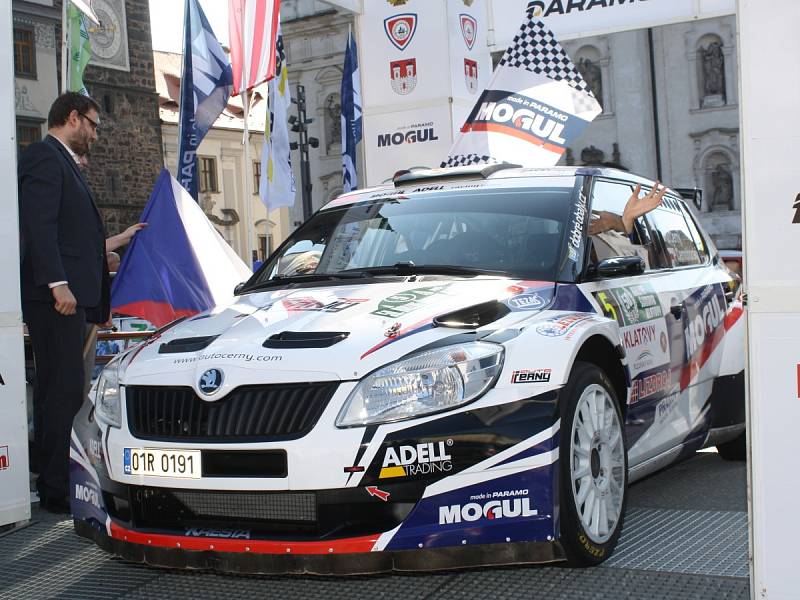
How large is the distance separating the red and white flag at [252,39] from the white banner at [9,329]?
5200mm

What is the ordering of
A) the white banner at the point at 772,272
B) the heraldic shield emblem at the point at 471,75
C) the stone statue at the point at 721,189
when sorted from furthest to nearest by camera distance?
the stone statue at the point at 721,189 → the heraldic shield emblem at the point at 471,75 → the white banner at the point at 772,272

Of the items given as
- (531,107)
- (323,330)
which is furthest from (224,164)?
(323,330)

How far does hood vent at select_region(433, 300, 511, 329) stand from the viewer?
161 inches

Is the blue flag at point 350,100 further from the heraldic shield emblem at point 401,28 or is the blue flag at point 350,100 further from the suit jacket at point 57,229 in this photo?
the suit jacket at point 57,229

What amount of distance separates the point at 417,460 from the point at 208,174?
56.3m

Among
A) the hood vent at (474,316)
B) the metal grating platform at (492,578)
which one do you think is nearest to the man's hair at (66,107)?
the metal grating platform at (492,578)

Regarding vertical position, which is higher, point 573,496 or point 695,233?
point 695,233

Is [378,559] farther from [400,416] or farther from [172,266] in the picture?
[172,266]

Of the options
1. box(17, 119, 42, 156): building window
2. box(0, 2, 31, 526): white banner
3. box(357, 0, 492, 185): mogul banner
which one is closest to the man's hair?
box(0, 2, 31, 526): white banner

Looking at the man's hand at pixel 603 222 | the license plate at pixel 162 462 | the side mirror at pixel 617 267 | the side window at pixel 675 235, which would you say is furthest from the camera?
the side window at pixel 675 235

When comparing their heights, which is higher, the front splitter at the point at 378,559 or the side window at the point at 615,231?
the side window at the point at 615,231

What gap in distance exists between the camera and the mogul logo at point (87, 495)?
431 centimetres

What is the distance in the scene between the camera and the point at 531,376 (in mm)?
3898

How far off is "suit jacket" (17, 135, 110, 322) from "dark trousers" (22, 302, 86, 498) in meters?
0.12
